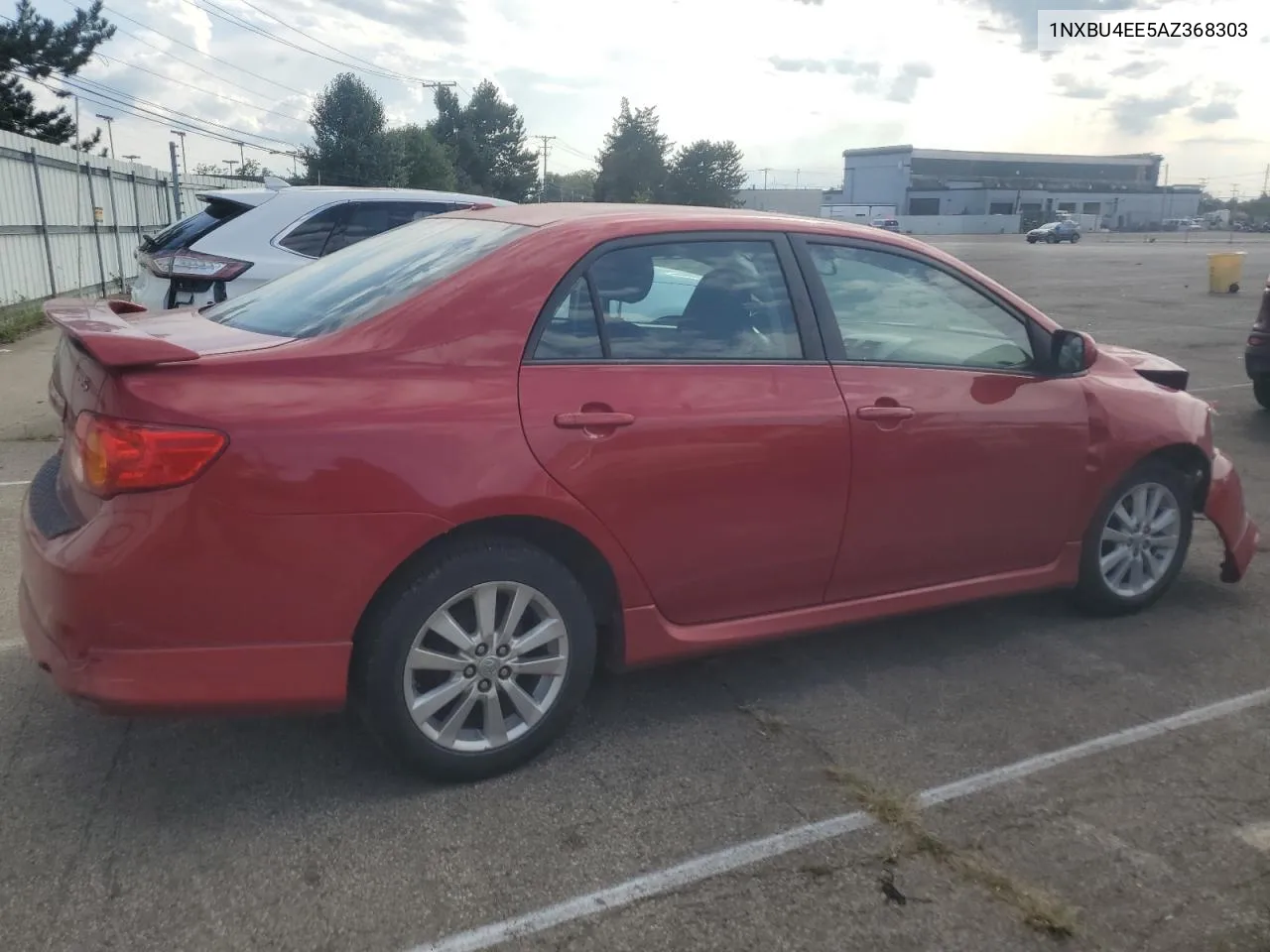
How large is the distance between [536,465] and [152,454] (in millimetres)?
1005

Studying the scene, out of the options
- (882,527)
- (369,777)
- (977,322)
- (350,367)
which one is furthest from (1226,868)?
(350,367)

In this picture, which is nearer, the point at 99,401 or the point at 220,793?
the point at 99,401

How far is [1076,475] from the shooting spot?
4.43 meters

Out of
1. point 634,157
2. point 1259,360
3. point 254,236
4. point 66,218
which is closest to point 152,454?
point 254,236

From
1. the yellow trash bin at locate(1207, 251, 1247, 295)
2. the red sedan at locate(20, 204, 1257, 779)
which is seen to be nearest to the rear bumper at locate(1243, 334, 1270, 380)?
the red sedan at locate(20, 204, 1257, 779)

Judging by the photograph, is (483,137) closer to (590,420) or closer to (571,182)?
(571,182)

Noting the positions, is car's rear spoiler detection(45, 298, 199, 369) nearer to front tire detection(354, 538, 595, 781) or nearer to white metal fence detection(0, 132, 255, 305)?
front tire detection(354, 538, 595, 781)

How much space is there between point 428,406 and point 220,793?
1266 mm

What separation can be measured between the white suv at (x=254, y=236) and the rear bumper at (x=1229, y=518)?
4.24m

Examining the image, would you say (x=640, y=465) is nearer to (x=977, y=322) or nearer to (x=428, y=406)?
(x=428, y=406)

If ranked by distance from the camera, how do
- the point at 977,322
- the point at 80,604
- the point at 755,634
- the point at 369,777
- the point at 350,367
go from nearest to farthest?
the point at 80,604 → the point at 350,367 → the point at 369,777 → the point at 755,634 → the point at 977,322

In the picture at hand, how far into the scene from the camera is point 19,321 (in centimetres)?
1381

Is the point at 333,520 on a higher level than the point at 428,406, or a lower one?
lower

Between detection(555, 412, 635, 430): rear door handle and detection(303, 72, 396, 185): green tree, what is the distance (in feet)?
144
